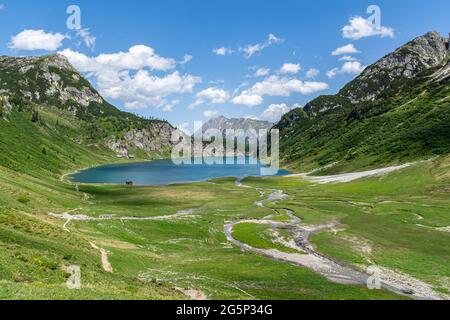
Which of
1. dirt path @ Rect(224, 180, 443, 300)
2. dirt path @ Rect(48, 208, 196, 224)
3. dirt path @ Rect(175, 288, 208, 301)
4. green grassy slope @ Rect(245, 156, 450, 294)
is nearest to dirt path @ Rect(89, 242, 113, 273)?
dirt path @ Rect(175, 288, 208, 301)

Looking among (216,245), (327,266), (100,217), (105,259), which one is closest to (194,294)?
(105,259)

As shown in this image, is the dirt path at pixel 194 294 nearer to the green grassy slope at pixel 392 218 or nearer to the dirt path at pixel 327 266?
the dirt path at pixel 327 266

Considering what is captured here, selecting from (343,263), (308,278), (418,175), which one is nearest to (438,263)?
(343,263)

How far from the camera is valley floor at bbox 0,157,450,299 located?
137ft

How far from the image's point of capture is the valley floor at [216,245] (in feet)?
137

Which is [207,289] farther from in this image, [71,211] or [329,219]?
[329,219]

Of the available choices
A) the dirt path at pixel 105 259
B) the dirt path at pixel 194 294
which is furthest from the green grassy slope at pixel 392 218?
the dirt path at pixel 105 259

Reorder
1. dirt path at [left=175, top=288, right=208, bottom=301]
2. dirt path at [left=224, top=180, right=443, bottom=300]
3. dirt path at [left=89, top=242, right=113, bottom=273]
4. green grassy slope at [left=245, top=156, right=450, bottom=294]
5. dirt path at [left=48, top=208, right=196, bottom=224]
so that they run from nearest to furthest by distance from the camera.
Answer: dirt path at [left=175, top=288, right=208, bottom=301] < dirt path at [left=89, top=242, right=113, bottom=273] < dirt path at [left=224, top=180, right=443, bottom=300] < green grassy slope at [left=245, top=156, right=450, bottom=294] < dirt path at [left=48, top=208, right=196, bottom=224]

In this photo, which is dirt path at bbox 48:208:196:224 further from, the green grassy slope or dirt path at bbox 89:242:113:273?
the green grassy slope

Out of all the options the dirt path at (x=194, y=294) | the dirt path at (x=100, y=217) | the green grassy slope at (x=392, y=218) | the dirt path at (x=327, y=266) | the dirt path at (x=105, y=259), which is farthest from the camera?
the dirt path at (x=100, y=217)

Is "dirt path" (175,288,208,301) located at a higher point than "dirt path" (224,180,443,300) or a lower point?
higher

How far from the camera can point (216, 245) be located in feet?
278

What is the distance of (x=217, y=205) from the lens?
142m
